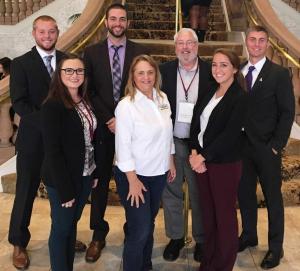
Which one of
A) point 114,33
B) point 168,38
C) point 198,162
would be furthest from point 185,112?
point 168,38

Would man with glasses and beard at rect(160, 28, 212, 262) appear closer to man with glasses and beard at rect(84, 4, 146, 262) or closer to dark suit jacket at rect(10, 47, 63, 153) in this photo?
man with glasses and beard at rect(84, 4, 146, 262)

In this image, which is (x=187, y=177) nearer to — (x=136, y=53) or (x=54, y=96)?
(x=136, y=53)

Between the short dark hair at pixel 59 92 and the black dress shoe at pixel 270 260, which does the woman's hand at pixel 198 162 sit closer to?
the short dark hair at pixel 59 92

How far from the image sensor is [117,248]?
10.1ft

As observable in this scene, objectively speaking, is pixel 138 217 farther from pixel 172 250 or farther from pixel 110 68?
pixel 110 68

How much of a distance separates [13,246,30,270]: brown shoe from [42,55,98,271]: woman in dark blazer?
54 cm

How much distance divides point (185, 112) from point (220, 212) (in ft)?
2.13

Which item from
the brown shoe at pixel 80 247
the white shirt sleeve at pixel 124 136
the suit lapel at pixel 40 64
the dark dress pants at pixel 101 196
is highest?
the suit lapel at pixel 40 64

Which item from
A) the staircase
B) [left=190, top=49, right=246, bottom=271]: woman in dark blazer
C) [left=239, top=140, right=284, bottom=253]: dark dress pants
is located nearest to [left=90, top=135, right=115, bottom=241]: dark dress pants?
[left=190, top=49, right=246, bottom=271]: woman in dark blazer

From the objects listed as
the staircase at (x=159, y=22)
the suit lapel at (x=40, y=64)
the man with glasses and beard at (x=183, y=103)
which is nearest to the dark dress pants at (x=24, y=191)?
the suit lapel at (x=40, y=64)

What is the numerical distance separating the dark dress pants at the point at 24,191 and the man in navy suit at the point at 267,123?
141 centimetres

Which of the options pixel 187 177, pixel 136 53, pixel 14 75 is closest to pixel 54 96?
pixel 14 75

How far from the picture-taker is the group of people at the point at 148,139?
7.20ft

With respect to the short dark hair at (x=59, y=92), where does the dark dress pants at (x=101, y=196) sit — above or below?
below
